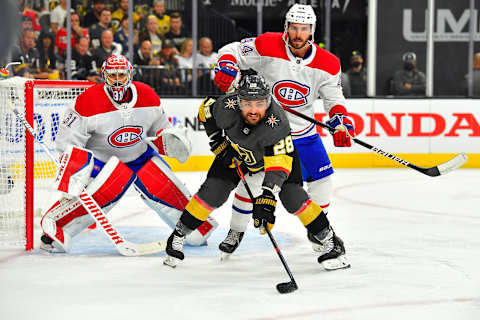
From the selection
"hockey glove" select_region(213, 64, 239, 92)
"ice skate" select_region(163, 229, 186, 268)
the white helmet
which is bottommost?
"ice skate" select_region(163, 229, 186, 268)

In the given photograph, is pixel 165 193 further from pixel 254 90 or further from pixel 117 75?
pixel 254 90

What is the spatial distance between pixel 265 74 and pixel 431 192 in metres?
2.51

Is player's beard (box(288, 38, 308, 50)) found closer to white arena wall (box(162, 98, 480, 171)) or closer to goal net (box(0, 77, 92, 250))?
goal net (box(0, 77, 92, 250))

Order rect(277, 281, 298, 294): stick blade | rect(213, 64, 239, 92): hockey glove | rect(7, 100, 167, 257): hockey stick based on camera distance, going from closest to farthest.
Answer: rect(277, 281, 298, 294): stick blade
rect(213, 64, 239, 92): hockey glove
rect(7, 100, 167, 257): hockey stick

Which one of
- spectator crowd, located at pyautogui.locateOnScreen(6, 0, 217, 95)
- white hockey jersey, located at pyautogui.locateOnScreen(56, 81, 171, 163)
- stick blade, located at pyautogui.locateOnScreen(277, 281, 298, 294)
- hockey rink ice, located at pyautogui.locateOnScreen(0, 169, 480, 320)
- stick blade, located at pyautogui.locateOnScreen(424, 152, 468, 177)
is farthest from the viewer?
spectator crowd, located at pyautogui.locateOnScreen(6, 0, 217, 95)

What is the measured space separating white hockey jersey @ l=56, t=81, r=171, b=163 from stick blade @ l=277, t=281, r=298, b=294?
118 centimetres

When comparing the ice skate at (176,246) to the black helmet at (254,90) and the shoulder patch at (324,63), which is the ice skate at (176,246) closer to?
the black helmet at (254,90)

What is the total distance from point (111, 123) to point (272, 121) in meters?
0.89

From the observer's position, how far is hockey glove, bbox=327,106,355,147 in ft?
9.45

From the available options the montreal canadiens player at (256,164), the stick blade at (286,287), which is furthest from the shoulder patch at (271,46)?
the stick blade at (286,287)

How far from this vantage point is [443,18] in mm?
7227

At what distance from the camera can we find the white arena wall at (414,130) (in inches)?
264

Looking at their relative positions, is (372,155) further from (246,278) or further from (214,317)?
(214,317)

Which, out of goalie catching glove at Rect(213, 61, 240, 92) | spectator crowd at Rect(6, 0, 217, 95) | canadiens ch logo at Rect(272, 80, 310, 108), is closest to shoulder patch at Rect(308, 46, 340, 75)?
canadiens ch logo at Rect(272, 80, 310, 108)
